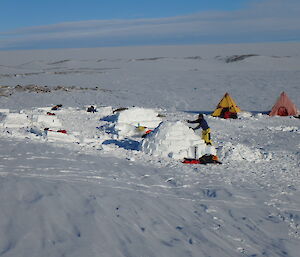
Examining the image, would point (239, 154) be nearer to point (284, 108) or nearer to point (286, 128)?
point (286, 128)

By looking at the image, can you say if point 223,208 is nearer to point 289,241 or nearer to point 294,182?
point 289,241

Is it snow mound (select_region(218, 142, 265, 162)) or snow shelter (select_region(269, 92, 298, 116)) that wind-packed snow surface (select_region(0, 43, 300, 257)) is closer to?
snow mound (select_region(218, 142, 265, 162))

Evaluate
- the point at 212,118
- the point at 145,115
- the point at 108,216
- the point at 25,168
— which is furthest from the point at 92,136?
the point at 108,216

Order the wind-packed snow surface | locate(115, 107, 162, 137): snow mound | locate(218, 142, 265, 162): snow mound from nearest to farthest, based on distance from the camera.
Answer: the wind-packed snow surface → locate(218, 142, 265, 162): snow mound → locate(115, 107, 162, 137): snow mound

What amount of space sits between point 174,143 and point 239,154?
4.87 ft

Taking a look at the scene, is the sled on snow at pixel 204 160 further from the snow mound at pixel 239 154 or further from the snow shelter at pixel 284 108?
the snow shelter at pixel 284 108

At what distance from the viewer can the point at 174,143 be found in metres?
8.48

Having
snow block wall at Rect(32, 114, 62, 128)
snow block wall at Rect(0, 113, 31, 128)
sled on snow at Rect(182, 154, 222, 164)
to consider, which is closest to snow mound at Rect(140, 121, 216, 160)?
sled on snow at Rect(182, 154, 222, 164)

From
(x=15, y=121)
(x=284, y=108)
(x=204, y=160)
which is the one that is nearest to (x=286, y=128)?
(x=284, y=108)

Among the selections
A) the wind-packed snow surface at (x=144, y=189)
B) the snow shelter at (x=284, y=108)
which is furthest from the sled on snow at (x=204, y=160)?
the snow shelter at (x=284, y=108)

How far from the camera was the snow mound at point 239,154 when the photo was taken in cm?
827

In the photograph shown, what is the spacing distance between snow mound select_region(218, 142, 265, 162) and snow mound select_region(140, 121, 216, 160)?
28 cm

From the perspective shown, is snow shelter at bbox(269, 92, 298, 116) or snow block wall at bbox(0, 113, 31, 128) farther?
snow shelter at bbox(269, 92, 298, 116)

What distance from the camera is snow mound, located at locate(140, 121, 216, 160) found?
838 cm
